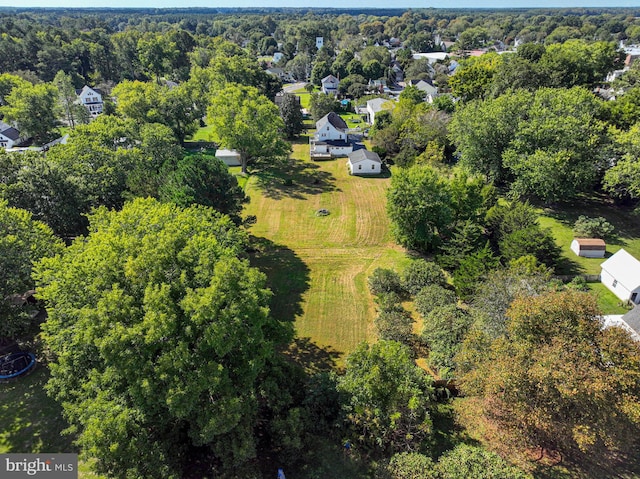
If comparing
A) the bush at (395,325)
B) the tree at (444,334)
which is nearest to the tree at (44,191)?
the bush at (395,325)

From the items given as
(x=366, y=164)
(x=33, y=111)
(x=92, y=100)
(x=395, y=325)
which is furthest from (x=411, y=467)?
(x=92, y=100)

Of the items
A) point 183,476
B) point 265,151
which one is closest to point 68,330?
point 183,476

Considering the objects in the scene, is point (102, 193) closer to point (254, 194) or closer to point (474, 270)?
point (254, 194)

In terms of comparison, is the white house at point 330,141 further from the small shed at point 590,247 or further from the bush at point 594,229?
the small shed at point 590,247

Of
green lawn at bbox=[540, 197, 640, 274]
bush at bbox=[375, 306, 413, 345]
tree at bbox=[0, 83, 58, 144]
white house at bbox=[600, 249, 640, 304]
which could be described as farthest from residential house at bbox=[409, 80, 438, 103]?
tree at bbox=[0, 83, 58, 144]

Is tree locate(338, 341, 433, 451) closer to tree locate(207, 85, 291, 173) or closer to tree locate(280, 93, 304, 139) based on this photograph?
tree locate(207, 85, 291, 173)

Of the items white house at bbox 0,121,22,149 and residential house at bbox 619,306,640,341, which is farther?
white house at bbox 0,121,22,149
